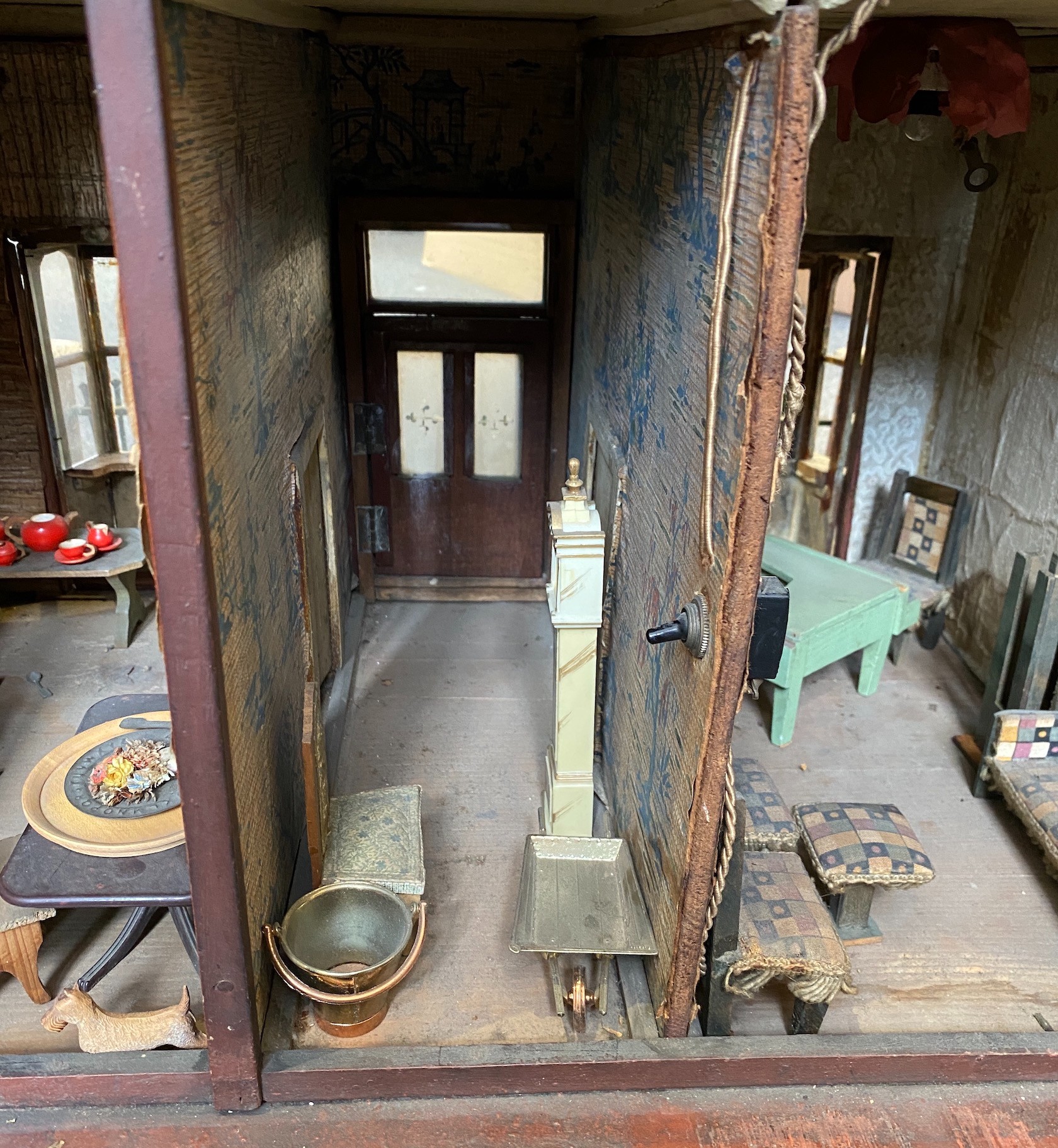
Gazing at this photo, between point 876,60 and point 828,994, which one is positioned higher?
point 876,60

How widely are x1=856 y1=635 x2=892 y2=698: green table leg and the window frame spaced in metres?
3.31

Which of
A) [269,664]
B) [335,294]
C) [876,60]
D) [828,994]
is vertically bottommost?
[828,994]

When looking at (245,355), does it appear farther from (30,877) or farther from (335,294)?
(335,294)

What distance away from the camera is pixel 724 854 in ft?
7.25

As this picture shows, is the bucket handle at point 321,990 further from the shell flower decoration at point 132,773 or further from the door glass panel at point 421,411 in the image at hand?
the door glass panel at point 421,411

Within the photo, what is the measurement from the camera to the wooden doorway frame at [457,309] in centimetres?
416

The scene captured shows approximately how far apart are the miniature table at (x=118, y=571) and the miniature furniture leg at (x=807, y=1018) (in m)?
3.24

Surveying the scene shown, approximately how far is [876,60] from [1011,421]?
1.93 meters

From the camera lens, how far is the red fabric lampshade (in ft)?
8.80

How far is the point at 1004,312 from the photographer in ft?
13.6

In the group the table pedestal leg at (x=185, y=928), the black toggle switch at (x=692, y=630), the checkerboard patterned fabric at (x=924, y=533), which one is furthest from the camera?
the checkerboard patterned fabric at (x=924, y=533)

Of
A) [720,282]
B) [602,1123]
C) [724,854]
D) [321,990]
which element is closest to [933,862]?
[724,854]

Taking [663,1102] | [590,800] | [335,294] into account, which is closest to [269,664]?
[590,800]

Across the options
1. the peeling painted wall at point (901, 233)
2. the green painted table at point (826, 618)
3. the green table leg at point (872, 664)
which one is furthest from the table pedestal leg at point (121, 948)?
the peeling painted wall at point (901, 233)
